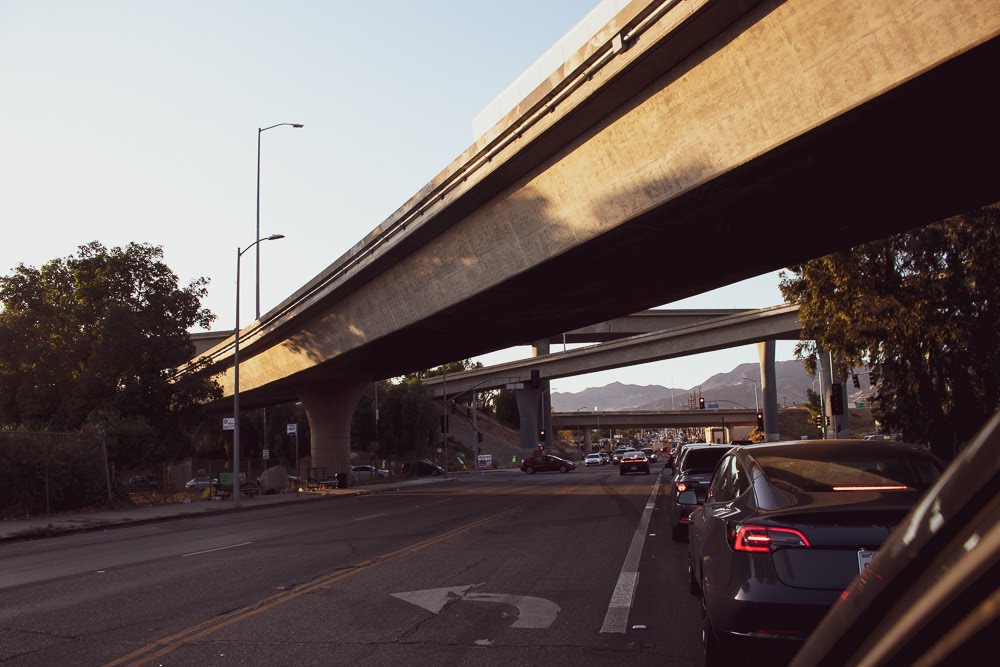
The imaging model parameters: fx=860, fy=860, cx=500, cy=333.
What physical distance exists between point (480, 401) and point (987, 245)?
125 meters

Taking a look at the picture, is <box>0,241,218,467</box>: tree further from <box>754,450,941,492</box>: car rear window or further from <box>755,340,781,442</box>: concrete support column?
<box>755,340,781,442</box>: concrete support column

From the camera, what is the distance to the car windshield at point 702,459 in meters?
15.9

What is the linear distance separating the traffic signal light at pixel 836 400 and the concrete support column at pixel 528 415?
65.0 m

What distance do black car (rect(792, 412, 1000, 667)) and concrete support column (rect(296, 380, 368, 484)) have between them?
4853cm

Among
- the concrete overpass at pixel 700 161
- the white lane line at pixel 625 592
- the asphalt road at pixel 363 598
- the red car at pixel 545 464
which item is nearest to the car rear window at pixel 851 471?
the asphalt road at pixel 363 598

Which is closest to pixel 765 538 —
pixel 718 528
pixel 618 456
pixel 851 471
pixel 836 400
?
pixel 718 528

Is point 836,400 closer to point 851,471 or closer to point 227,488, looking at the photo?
point 851,471

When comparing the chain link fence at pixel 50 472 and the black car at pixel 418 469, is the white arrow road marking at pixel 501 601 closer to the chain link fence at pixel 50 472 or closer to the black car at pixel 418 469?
the chain link fence at pixel 50 472

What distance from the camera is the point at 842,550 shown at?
5.34m

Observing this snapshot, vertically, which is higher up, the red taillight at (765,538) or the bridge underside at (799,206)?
the bridge underside at (799,206)

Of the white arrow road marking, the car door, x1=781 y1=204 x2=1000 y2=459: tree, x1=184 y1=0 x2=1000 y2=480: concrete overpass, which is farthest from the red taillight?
x1=781 y1=204 x2=1000 y2=459: tree

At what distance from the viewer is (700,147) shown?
15000 millimetres

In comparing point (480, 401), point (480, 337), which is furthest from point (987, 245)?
point (480, 401)

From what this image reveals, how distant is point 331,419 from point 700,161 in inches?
1502
